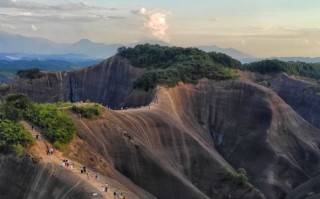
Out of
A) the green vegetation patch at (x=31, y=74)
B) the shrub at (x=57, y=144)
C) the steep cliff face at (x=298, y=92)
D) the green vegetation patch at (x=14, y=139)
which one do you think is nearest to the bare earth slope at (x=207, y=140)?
the shrub at (x=57, y=144)

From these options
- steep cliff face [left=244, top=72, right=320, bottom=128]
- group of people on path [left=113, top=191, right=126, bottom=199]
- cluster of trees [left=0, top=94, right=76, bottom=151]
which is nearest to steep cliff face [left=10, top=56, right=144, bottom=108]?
steep cliff face [left=244, top=72, right=320, bottom=128]

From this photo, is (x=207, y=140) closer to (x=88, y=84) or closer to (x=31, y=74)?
(x=88, y=84)

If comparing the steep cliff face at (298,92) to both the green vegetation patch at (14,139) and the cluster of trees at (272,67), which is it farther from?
the green vegetation patch at (14,139)

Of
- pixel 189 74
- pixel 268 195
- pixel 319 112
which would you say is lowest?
pixel 268 195

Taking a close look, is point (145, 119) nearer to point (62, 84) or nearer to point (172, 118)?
point (172, 118)

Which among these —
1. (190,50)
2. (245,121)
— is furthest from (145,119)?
(190,50)

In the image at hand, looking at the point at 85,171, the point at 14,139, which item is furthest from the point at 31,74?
the point at 85,171

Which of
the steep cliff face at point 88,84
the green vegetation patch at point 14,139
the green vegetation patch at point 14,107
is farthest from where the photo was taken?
the steep cliff face at point 88,84
